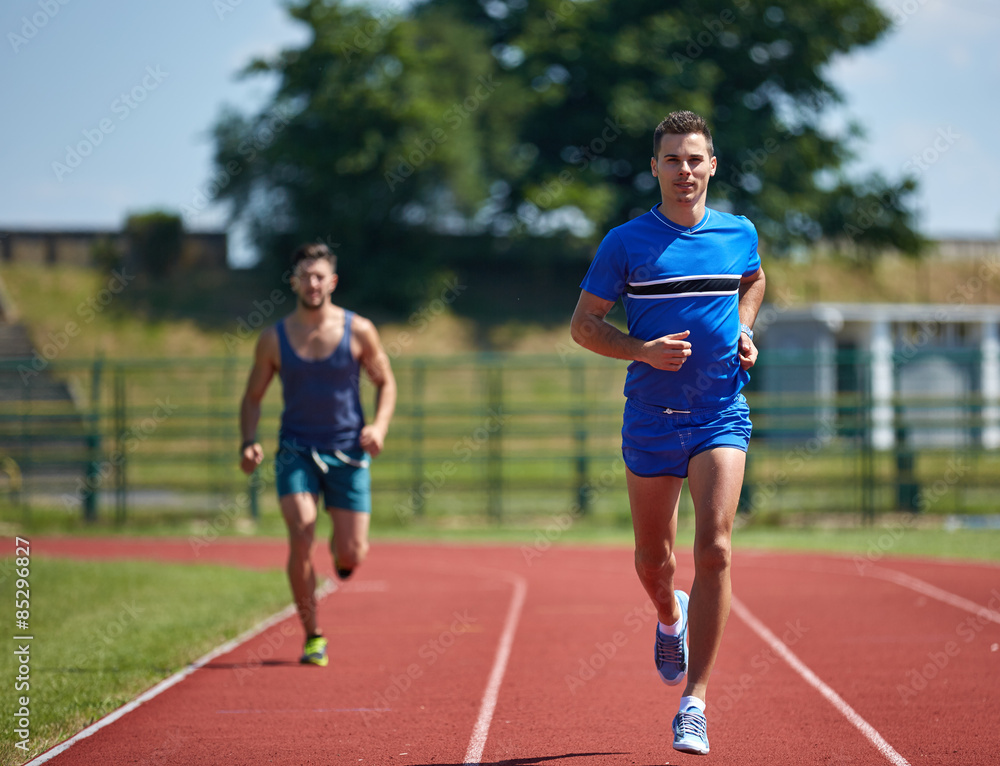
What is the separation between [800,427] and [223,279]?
88.6ft

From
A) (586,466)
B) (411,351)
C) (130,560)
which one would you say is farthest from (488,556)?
(411,351)

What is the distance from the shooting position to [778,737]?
5039mm

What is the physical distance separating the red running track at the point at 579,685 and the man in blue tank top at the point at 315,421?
0.75m

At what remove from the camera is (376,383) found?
7.41 m

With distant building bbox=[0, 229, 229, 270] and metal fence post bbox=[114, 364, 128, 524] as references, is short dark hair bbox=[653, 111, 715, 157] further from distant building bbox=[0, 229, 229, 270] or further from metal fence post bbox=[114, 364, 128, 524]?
distant building bbox=[0, 229, 229, 270]

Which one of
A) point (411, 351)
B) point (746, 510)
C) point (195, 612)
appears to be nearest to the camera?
point (195, 612)

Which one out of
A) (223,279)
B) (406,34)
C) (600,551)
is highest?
(406,34)

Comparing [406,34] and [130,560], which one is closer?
[130,560]

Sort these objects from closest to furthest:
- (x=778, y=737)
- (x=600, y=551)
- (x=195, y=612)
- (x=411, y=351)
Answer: (x=778, y=737) → (x=195, y=612) → (x=600, y=551) → (x=411, y=351)

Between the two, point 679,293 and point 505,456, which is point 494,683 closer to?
point 679,293

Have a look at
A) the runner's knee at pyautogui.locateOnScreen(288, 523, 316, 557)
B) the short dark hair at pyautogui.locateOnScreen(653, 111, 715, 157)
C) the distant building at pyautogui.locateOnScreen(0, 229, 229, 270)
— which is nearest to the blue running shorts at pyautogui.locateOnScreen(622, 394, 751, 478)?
the short dark hair at pyautogui.locateOnScreen(653, 111, 715, 157)

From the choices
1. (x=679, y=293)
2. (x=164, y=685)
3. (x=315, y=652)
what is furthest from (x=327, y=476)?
(x=679, y=293)

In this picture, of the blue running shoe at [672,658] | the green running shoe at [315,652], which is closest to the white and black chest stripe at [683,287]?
the blue running shoe at [672,658]

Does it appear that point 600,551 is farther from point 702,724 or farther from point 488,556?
point 702,724
